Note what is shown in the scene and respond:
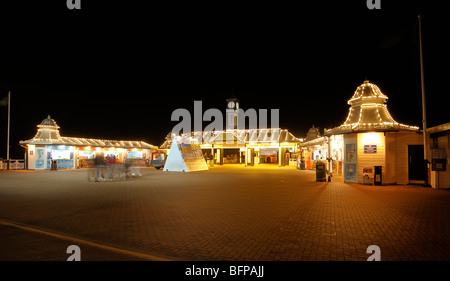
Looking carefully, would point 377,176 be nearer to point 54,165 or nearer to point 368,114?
point 368,114

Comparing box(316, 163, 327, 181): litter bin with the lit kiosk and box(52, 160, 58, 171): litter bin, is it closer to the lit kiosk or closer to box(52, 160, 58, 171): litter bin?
the lit kiosk

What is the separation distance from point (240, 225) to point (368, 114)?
1215 centimetres

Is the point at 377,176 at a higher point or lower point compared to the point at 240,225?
higher

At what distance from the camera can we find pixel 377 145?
14359 mm

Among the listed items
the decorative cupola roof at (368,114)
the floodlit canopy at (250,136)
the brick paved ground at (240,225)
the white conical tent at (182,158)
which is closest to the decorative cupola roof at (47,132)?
the white conical tent at (182,158)

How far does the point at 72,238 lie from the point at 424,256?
6.07 m

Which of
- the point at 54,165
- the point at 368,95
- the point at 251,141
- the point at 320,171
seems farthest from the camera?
the point at 251,141

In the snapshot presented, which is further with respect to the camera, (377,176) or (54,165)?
(54,165)

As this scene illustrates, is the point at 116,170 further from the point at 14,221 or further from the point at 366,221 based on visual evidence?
the point at 366,221

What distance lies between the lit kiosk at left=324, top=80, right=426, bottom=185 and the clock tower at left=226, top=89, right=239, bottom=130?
2911 cm

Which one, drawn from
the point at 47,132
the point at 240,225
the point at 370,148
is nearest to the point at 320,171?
the point at 370,148

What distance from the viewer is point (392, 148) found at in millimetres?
14297

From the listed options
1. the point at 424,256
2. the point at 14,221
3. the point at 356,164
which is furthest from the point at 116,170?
the point at 424,256

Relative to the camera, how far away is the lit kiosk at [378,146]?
14102 millimetres
